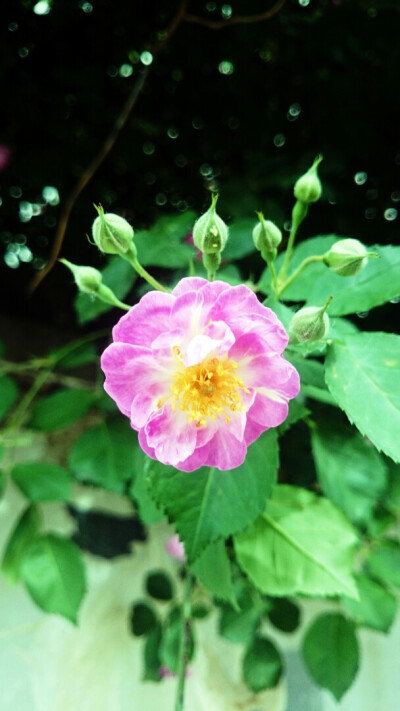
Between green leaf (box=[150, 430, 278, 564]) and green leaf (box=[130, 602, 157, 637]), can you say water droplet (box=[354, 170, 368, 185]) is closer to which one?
green leaf (box=[150, 430, 278, 564])

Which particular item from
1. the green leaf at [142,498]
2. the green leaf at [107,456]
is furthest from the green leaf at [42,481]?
the green leaf at [142,498]

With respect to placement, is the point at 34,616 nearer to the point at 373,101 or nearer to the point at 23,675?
the point at 23,675

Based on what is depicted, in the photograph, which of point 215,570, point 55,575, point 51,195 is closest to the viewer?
point 215,570

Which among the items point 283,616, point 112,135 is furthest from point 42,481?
point 112,135

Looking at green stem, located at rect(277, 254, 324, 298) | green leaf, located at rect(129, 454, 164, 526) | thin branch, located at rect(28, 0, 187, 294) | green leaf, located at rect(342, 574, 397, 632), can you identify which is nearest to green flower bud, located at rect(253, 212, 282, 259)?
green stem, located at rect(277, 254, 324, 298)

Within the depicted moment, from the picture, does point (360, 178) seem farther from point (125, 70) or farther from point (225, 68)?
point (125, 70)

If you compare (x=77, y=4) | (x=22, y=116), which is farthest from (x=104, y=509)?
(x=77, y=4)

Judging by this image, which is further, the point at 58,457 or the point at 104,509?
the point at 58,457
